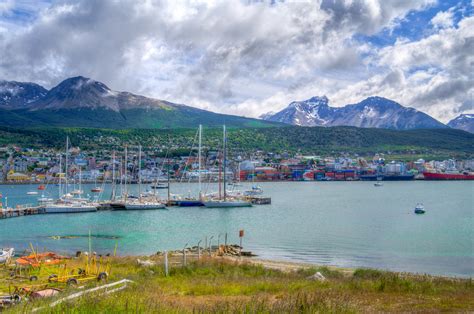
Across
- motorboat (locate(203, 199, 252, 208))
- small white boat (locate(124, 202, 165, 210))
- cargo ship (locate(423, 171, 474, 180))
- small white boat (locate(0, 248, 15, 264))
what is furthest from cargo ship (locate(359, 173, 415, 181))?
small white boat (locate(0, 248, 15, 264))

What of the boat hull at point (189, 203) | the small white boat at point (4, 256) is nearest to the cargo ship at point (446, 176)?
the boat hull at point (189, 203)

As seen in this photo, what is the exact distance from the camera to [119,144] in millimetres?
184375

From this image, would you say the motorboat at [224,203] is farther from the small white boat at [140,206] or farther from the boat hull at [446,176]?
the boat hull at [446,176]

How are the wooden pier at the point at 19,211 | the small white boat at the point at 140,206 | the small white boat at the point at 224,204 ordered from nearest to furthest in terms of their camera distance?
the wooden pier at the point at 19,211 → the small white boat at the point at 140,206 → the small white boat at the point at 224,204

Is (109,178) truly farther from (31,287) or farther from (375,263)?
(31,287)

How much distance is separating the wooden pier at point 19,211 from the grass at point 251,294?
1580 inches

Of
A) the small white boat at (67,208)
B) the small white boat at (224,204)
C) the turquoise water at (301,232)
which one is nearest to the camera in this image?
the turquoise water at (301,232)

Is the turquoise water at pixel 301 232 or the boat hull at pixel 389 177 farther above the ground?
the boat hull at pixel 389 177

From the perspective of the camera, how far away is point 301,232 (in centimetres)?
4209

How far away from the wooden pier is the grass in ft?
132

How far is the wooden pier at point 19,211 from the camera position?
5431 centimetres

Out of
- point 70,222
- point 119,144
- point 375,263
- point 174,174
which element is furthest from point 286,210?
point 119,144

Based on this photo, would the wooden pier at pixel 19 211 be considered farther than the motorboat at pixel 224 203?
No

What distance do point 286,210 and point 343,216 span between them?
9.41 metres
